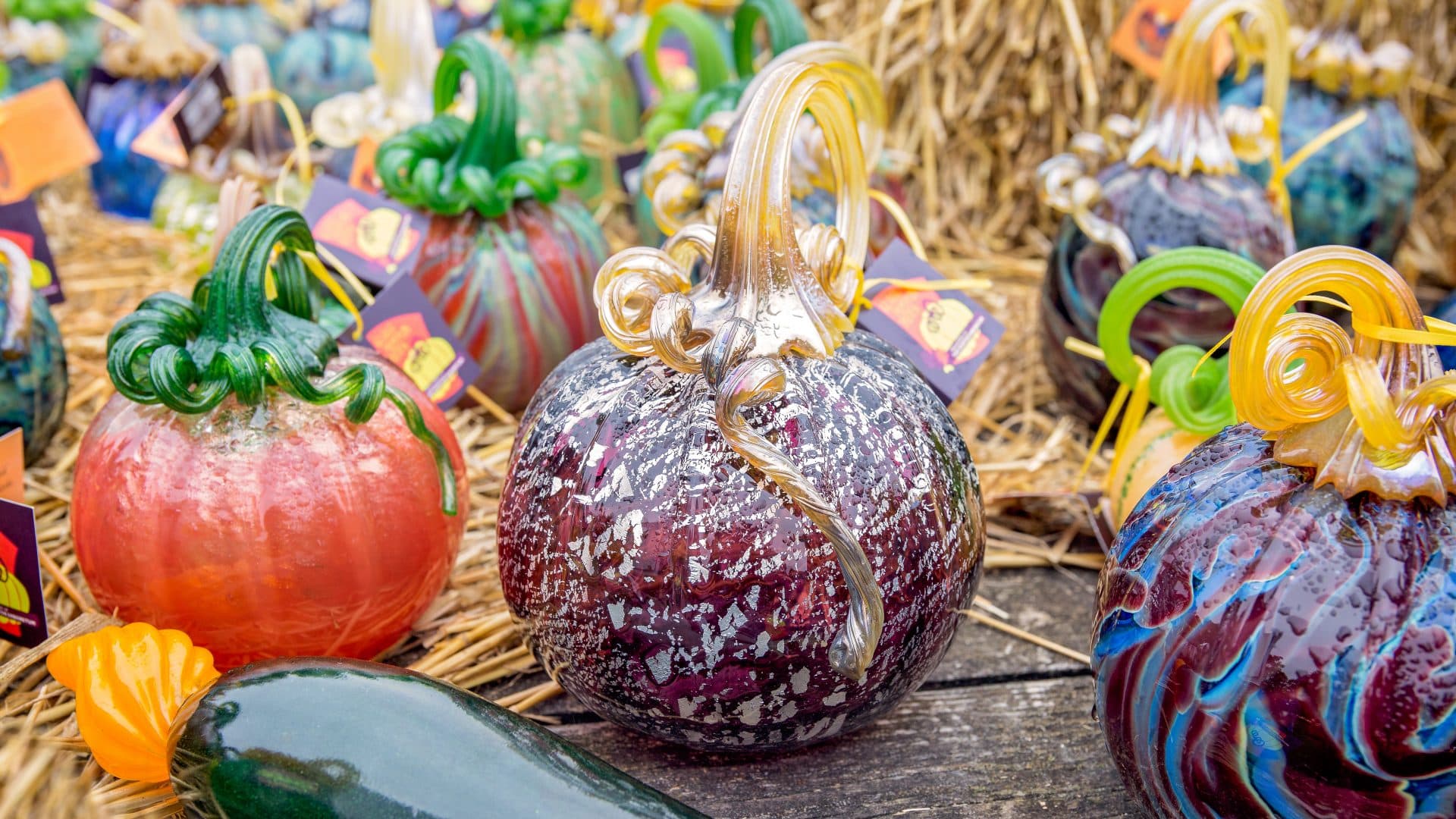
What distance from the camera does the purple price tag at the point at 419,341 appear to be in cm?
179

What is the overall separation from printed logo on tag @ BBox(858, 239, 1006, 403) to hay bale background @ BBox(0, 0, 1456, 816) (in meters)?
0.27

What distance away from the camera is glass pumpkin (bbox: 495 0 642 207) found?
9.82ft

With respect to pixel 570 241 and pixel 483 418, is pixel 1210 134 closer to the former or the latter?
pixel 570 241

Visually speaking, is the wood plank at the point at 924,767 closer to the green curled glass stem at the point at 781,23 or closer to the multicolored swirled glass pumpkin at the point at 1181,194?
the multicolored swirled glass pumpkin at the point at 1181,194

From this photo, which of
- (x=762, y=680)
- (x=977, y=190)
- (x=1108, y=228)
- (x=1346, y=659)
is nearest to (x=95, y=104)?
(x=977, y=190)

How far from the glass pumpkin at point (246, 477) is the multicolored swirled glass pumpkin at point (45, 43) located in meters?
2.68

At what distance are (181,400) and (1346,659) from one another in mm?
1155

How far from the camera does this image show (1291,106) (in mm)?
2475

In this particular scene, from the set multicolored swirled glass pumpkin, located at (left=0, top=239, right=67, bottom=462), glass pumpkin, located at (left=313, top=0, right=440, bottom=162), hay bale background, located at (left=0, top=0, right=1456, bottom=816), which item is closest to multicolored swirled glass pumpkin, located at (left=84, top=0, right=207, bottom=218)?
hay bale background, located at (left=0, top=0, right=1456, bottom=816)

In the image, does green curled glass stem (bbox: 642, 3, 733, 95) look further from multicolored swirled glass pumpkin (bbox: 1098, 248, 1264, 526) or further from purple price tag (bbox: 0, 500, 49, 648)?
purple price tag (bbox: 0, 500, 49, 648)

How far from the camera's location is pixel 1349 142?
2.38 metres

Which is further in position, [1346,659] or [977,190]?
[977,190]

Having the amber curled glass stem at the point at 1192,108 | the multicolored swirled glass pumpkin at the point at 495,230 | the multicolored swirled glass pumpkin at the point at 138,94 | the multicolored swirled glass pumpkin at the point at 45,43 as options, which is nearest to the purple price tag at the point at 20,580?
the multicolored swirled glass pumpkin at the point at 495,230

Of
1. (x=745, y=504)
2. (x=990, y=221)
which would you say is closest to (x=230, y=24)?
(x=990, y=221)
